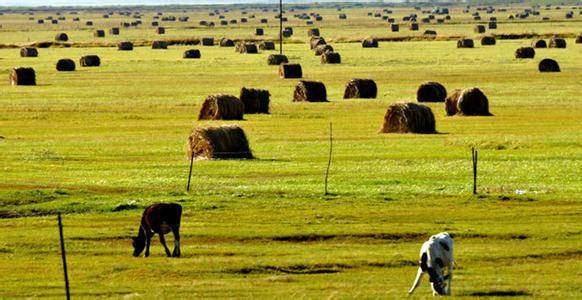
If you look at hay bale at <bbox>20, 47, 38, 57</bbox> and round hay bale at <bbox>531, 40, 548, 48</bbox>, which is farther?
round hay bale at <bbox>531, 40, 548, 48</bbox>

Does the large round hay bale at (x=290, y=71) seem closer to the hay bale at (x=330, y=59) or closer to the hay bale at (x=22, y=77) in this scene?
the hay bale at (x=22, y=77)

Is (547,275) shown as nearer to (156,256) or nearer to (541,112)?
(156,256)

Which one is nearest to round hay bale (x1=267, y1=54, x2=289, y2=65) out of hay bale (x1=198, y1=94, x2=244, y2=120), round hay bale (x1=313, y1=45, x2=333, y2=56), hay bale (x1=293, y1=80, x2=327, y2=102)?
round hay bale (x1=313, y1=45, x2=333, y2=56)

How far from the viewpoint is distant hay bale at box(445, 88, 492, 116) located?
51.8 meters

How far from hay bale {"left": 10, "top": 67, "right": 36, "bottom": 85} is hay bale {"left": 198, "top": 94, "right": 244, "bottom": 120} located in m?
23.0

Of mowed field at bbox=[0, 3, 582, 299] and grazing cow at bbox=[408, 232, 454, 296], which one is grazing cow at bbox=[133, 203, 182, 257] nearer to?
mowed field at bbox=[0, 3, 582, 299]

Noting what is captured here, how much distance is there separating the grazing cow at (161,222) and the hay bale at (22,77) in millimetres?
50110

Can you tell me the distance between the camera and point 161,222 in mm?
22641

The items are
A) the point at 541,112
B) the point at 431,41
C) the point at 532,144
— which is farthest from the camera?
the point at 431,41

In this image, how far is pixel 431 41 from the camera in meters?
129

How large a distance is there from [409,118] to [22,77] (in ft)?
105

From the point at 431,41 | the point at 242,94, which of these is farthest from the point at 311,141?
the point at 431,41

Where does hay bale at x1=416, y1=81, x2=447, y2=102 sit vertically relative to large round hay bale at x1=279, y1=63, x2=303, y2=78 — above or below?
above

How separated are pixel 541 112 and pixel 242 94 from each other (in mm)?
11083
